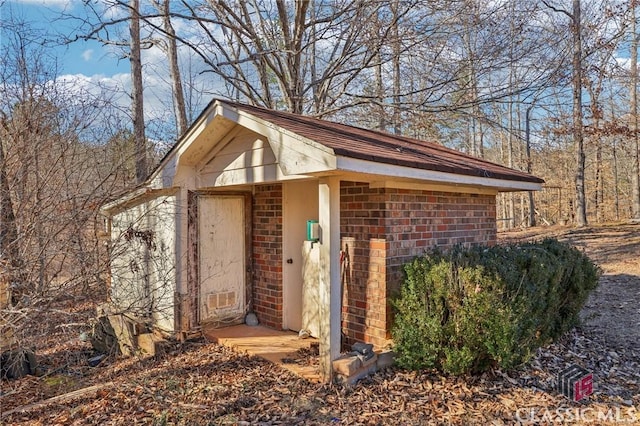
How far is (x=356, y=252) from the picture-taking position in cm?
506

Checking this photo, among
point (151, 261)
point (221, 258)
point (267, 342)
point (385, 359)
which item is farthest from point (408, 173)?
point (151, 261)

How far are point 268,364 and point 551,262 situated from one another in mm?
3753

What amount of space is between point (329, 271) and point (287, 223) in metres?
2.05

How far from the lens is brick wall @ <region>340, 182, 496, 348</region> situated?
15.6 ft

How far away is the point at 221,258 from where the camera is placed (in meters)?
6.38

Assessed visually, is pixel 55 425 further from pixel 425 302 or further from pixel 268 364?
pixel 425 302

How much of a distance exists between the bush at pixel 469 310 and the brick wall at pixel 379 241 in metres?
0.29

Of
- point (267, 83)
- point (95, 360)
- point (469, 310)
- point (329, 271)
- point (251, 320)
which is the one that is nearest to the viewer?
point (469, 310)

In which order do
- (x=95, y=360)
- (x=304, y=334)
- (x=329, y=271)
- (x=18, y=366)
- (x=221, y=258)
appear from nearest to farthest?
(x=329, y=271) → (x=18, y=366) → (x=304, y=334) → (x=221, y=258) → (x=95, y=360)

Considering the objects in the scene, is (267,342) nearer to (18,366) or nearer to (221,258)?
(221,258)

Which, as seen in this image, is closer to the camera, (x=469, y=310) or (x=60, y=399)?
(x=469, y=310)

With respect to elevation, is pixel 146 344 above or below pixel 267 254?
below

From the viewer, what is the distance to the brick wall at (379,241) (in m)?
4.77

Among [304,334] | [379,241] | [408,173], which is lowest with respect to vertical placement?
[304,334]
